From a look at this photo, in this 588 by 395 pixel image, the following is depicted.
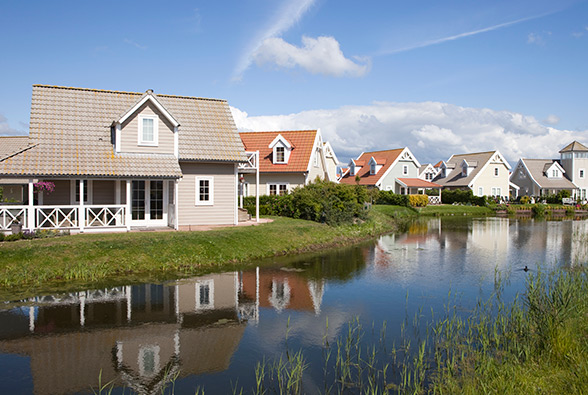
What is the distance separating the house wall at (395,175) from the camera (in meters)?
59.7

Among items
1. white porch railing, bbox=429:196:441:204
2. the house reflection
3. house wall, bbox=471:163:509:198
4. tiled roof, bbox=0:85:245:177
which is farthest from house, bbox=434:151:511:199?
the house reflection

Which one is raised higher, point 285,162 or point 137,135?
point 137,135

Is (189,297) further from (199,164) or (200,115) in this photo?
(200,115)

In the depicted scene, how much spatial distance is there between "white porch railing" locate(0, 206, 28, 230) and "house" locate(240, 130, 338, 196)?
57.2 ft

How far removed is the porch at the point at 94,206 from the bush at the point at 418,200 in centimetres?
3591

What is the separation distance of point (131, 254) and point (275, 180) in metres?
20.8

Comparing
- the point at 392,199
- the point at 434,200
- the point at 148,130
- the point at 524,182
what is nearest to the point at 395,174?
the point at 434,200

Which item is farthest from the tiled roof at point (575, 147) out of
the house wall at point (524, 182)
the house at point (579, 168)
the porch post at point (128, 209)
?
the porch post at point (128, 209)

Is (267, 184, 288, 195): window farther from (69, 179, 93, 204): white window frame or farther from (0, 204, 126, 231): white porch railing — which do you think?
(69, 179, 93, 204): white window frame

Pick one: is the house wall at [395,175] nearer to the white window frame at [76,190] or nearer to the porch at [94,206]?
the porch at [94,206]

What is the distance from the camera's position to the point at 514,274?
18.1m

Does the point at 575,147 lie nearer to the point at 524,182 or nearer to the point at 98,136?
the point at 524,182

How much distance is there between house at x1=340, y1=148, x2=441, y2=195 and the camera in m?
59.2

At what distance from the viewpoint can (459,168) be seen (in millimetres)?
70750
